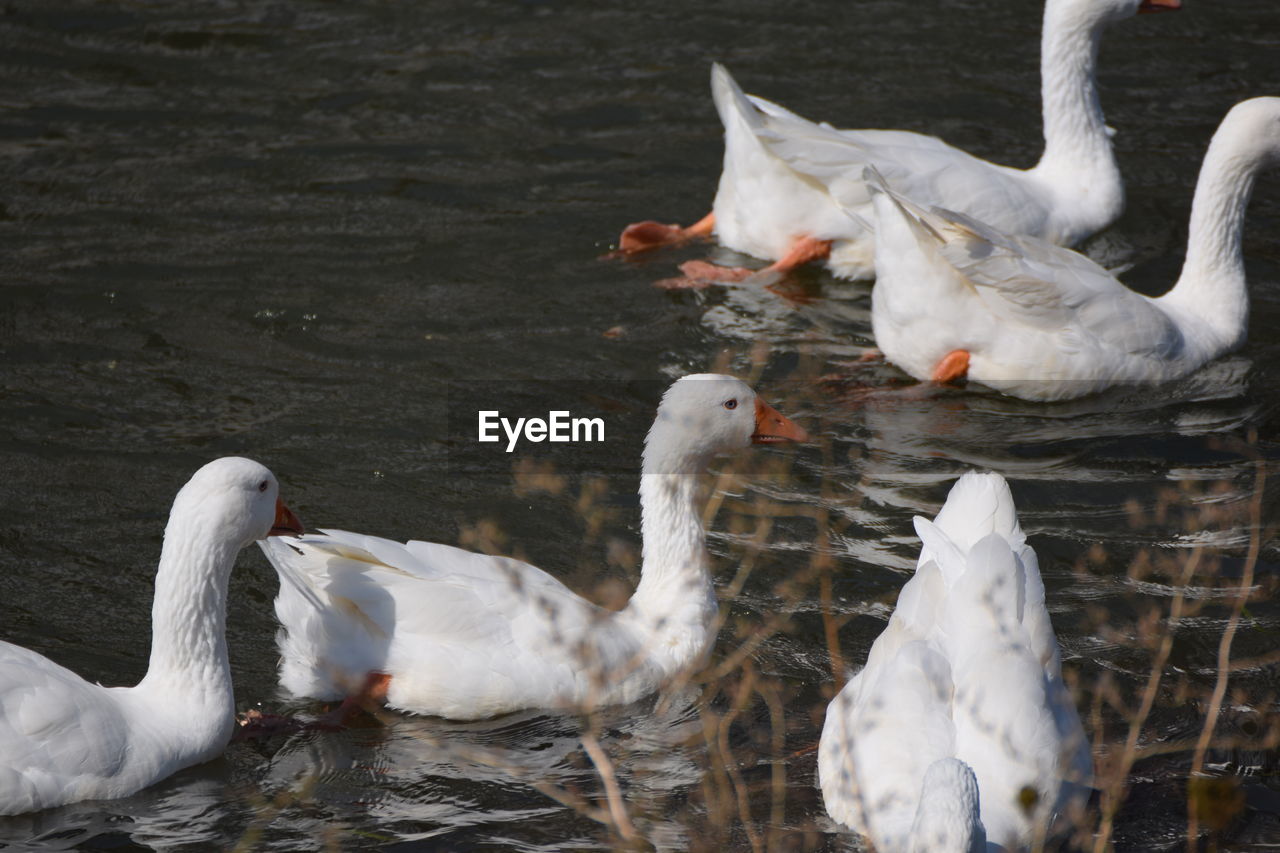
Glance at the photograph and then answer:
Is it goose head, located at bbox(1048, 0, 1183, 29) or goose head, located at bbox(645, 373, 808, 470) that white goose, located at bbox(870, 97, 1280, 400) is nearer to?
goose head, located at bbox(1048, 0, 1183, 29)

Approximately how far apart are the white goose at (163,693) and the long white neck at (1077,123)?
20.4ft

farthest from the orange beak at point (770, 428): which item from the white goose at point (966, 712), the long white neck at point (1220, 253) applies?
the long white neck at point (1220, 253)

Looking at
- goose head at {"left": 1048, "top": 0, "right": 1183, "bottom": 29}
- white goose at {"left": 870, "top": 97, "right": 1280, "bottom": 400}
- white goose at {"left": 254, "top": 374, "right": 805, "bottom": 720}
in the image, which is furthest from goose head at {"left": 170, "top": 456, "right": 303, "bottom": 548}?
goose head at {"left": 1048, "top": 0, "right": 1183, "bottom": 29}

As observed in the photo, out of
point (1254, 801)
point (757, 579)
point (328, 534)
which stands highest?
point (328, 534)

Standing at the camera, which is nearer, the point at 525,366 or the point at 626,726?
the point at 626,726

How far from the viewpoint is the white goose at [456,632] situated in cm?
572

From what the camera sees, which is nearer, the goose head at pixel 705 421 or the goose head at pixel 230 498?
the goose head at pixel 230 498

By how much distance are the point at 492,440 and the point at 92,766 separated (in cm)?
300

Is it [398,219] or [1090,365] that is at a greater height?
[398,219]

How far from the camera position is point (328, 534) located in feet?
19.2

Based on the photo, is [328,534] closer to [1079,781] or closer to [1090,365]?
[1079,781]

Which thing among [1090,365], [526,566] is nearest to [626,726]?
[526,566]

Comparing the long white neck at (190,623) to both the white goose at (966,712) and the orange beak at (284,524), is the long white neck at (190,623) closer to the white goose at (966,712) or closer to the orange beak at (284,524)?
the orange beak at (284,524)

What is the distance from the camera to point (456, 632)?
5785 millimetres
